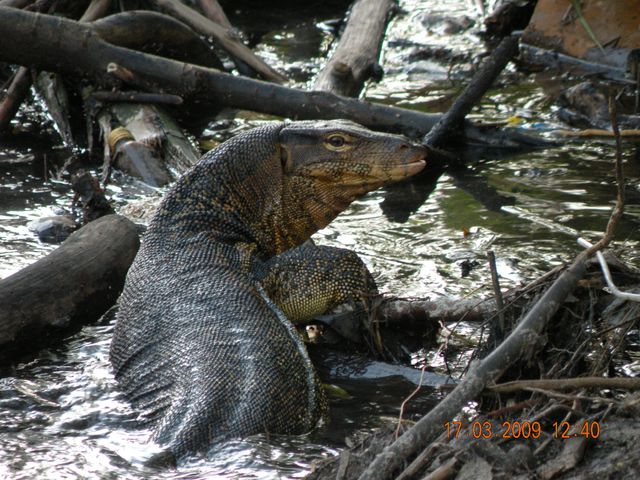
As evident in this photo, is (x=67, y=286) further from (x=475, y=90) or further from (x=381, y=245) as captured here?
(x=475, y=90)

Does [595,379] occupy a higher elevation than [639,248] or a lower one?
higher

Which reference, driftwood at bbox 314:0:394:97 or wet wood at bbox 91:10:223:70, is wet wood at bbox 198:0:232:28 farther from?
driftwood at bbox 314:0:394:97

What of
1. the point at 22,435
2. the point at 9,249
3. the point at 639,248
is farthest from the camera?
the point at 9,249

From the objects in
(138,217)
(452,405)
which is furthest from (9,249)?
(452,405)

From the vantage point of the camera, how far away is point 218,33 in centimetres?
1102

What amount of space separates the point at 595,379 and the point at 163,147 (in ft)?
19.9

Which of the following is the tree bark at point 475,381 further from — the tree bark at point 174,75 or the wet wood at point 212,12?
the wet wood at point 212,12

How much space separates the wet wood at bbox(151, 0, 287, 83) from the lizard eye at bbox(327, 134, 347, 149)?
5190 mm

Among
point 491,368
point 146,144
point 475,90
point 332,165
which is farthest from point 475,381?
point 146,144

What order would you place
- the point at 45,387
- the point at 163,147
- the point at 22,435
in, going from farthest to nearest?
the point at 163,147
the point at 45,387
the point at 22,435

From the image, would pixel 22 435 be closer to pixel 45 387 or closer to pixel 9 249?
pixel 45 387

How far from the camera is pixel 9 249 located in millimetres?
7617

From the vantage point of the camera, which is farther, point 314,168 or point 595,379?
point 314,168

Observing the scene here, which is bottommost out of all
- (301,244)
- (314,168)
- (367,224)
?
(367,224)
